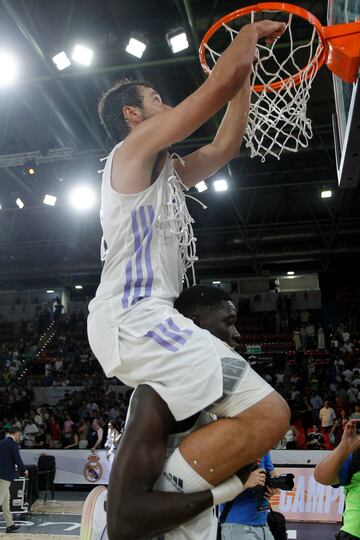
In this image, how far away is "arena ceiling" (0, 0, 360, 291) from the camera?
9.20 m

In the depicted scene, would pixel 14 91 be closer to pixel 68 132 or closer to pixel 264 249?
pixel 68 132

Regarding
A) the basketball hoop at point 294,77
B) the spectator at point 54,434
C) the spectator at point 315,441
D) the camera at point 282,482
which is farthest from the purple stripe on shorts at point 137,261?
the spectator at point 54,434

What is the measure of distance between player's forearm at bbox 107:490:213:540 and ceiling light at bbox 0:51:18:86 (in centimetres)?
891

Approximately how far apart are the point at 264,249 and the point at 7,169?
9709 mm

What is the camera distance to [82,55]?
29.0 feet

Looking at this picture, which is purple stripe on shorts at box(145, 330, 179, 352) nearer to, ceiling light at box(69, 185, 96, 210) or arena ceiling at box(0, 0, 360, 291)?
arena ceiling at box(0, 0, 360, 291)

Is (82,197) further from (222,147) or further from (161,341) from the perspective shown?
(161,341)

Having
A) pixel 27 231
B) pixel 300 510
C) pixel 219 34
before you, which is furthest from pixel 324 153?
pixel 27 231

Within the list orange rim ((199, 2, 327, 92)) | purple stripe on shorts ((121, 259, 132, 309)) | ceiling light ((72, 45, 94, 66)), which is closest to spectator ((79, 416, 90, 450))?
ceiling light ((72, 45, 94, 66))

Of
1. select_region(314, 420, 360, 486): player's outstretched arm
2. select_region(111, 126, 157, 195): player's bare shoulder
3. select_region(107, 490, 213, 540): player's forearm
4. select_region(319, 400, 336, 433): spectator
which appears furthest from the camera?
select_region(319, 400, 336, 433): spectator

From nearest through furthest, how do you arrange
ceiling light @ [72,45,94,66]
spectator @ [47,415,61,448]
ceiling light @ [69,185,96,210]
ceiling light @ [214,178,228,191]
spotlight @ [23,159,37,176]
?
ceiling light @ [72,45,94,66]
spotlight @ [23,159,37,176]
ceiling light @ [69,185,96,210]
ceiling light @ [214,178,228,191]
spectator @ [47,415,61,448]

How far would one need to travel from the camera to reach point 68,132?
1189 centimetres

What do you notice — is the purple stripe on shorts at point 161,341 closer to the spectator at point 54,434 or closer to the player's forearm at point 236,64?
the player's forearm at point 236,64

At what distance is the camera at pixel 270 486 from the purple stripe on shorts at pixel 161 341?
8.56ft
